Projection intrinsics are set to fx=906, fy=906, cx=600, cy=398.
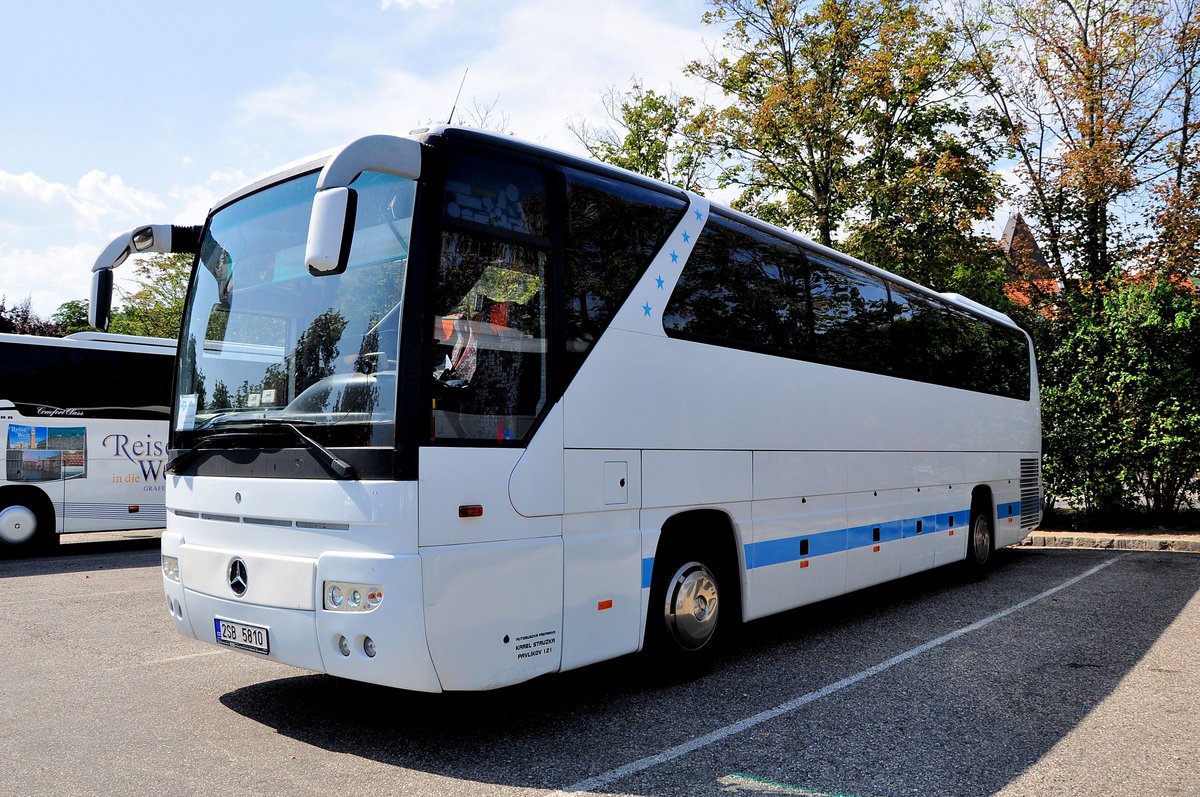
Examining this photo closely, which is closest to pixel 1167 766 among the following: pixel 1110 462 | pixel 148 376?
pixel 1110 462

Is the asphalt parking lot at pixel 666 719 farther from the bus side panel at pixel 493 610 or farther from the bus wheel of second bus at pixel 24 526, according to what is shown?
the bus wheel of second bus at pixel 24 526

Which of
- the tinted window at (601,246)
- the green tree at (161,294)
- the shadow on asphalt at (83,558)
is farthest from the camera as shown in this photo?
the green tree at (161,294)

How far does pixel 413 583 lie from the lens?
172 inches

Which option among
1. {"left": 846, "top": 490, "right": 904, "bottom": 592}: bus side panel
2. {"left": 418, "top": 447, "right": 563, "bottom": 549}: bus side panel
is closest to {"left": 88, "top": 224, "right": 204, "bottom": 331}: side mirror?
{"left": 418, "top": 447, "right": 563, "bottom": 549}: bus side panel

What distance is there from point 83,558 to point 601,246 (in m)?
11.4

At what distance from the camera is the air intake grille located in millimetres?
13086

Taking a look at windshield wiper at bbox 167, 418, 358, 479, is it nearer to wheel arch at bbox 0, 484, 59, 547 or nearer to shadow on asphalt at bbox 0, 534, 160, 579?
shadow on asphalt at bbox 0, 534, 160, 579

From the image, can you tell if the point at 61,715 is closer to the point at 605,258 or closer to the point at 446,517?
the point at 446,517

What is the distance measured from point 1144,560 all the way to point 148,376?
15.3 meters

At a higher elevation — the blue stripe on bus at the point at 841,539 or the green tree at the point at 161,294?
the green tree at the point at 161,294

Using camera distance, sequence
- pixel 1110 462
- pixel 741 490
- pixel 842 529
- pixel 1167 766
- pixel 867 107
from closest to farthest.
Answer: pixel 1167 766 → pixel 741 490 → pixel 842 529 → pixel 1110 462 → pixel 867 107

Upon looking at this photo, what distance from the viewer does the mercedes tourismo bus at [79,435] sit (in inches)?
511

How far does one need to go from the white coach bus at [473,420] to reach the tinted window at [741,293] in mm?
29

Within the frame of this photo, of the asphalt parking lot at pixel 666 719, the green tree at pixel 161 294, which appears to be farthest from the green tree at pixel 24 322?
the asphalt parking lot at pixel 666 719
